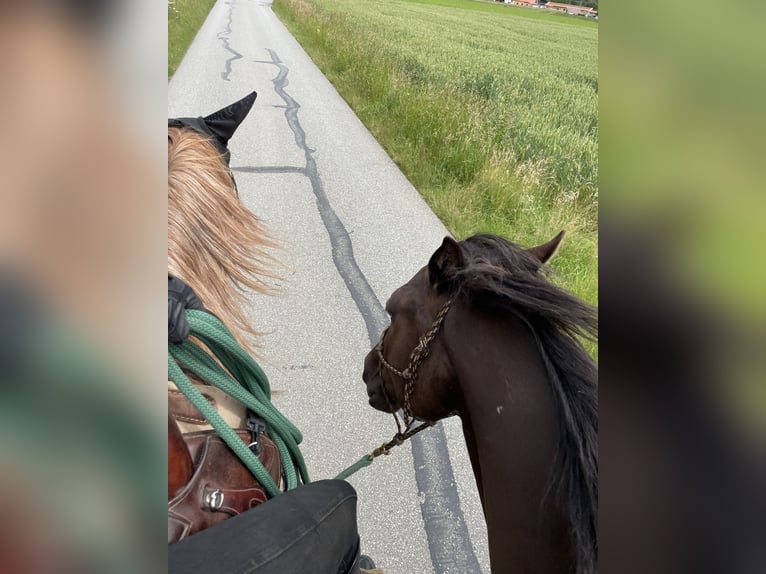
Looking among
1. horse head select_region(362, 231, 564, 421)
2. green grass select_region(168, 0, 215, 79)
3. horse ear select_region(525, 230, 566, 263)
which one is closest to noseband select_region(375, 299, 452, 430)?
horse head select_region(362, 231, 564, 421)

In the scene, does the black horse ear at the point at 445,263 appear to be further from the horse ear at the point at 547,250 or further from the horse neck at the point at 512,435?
the horse ear at the point at 547,250

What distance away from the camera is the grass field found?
229 inches

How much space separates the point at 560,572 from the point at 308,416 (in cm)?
228

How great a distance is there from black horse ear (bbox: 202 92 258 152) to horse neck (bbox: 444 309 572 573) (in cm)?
107

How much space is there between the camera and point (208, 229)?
5.67 ft

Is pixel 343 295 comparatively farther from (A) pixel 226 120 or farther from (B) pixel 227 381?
(B) pixel 227 381

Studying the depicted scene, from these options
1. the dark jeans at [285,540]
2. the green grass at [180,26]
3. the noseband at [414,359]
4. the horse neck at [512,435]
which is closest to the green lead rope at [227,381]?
the dark jeans at [285,540]

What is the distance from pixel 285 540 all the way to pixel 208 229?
2.99 feet

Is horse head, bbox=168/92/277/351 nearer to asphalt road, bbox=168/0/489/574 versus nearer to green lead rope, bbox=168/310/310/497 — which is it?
green lead rope, bbox=168/310/310/497

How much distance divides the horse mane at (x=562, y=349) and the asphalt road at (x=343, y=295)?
981 mm

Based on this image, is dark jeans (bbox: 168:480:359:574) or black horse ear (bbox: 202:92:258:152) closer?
dark jeans (bbox: 168:480:359:574)
